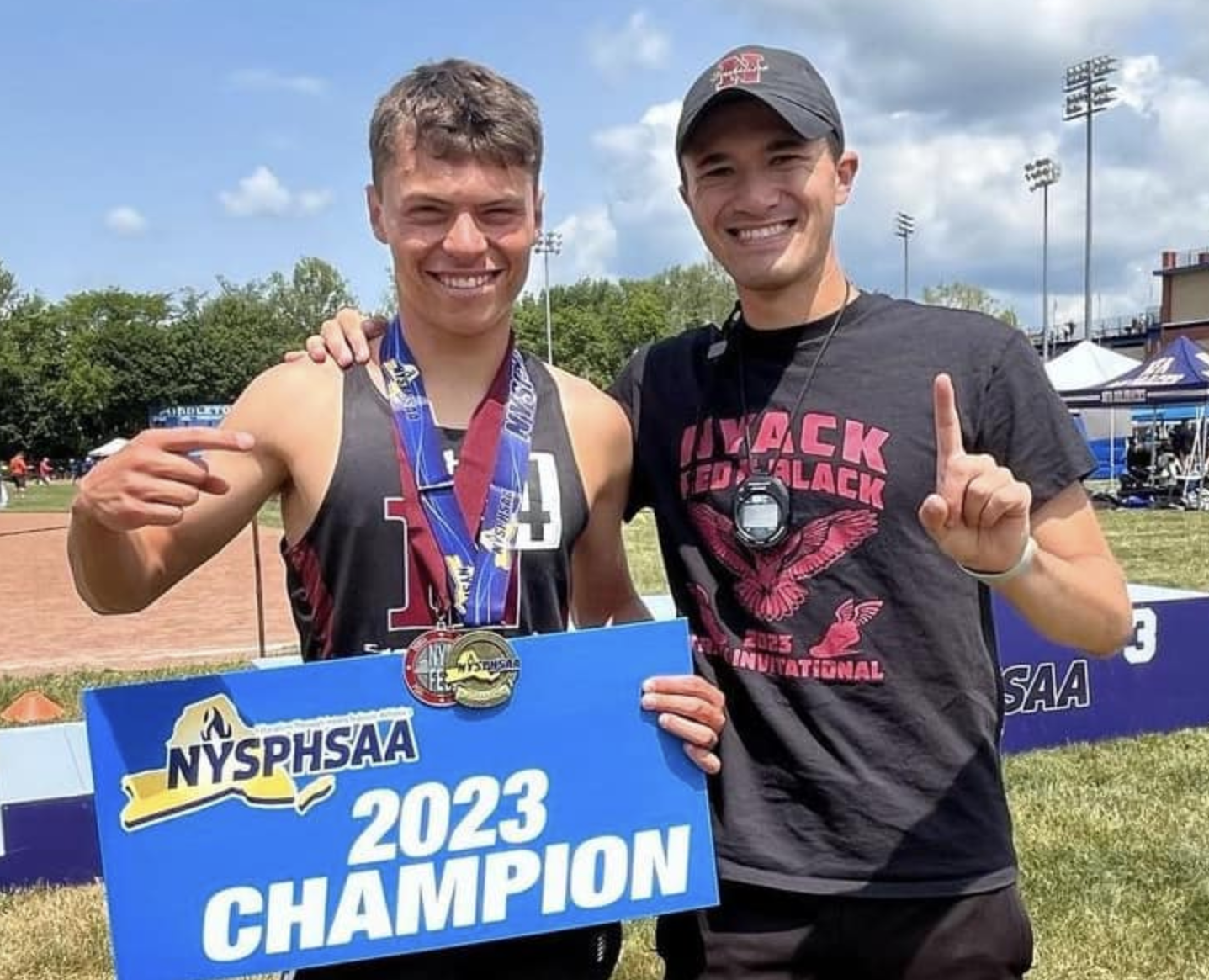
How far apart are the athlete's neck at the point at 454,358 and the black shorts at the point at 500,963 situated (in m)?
1.04

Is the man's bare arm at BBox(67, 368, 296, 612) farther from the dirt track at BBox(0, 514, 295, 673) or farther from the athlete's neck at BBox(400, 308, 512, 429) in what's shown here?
the dirt track at BBox(0, 514, 295, 673)

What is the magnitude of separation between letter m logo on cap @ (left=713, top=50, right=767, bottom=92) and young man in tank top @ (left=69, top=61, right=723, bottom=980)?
1.21 ft

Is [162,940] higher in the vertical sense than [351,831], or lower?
lower

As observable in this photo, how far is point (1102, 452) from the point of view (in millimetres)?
34375

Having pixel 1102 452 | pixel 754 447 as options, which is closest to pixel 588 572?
pixel 754 447

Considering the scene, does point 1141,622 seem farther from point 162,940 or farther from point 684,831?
point 162,940

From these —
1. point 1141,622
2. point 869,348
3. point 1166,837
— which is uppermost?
point 869,348

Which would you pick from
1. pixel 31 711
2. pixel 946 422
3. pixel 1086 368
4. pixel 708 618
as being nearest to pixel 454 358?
pixel 708 618

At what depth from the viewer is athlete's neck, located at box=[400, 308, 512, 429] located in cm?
235

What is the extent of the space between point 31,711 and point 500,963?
262 inches

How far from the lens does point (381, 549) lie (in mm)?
2178

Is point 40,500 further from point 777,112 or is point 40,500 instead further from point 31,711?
point 777,112

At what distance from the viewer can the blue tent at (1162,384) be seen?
21859mm

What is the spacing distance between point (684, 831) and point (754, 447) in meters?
0.74
